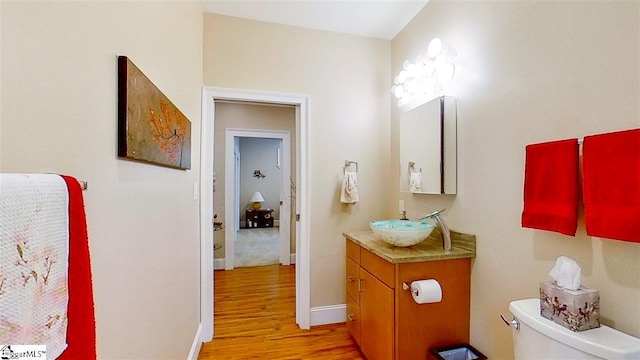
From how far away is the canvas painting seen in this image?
91cm

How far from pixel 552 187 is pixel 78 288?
5.07 feet

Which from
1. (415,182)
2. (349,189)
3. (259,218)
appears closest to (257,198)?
(259,218)

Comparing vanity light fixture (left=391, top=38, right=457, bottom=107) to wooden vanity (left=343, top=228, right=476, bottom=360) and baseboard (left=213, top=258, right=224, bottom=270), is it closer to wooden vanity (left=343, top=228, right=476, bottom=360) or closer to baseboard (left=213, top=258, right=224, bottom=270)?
wooden vanity (left=343, top=228, right=476, bottom=360)

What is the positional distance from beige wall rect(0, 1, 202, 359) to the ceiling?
70 centimetres

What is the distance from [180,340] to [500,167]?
2.01m

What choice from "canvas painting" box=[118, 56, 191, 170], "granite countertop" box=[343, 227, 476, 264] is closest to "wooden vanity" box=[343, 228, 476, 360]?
"granite countertop" box=[343, 227, 476, 264]

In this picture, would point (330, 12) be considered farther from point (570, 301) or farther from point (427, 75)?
point (570, 301)

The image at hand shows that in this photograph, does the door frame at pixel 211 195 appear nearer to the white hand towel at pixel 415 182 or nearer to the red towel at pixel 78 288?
the white hand towel at pixel 415 182

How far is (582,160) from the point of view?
1.05m

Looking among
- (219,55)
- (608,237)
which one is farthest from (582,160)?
(219,55)

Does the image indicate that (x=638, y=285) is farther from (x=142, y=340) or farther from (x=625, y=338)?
(x=142, y=340)

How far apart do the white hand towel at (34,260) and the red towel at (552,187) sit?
1.51 meters

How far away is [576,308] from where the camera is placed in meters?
0.97

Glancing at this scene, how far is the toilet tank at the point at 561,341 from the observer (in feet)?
2.87
